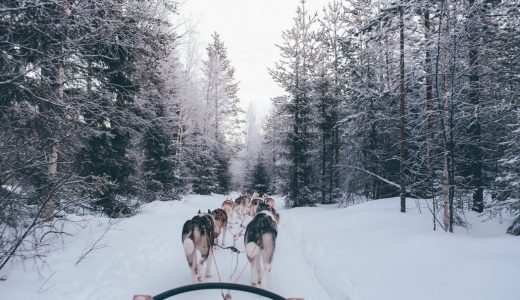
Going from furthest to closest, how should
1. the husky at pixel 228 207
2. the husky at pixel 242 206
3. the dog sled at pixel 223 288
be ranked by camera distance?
the husky at pixel 242 206, the husky at pixel 228 207, the dog sled at pixel 223 288

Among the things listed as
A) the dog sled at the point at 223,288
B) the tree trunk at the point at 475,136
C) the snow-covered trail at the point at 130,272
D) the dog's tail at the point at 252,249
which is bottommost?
the snow-covered trail at the point at 130,272

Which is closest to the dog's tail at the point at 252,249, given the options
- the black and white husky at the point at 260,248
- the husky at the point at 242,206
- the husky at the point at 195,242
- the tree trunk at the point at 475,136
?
the black and white husky at the point at 260,248

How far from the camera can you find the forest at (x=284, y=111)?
598cm

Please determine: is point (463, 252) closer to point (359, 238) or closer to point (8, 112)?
point (359, 238)

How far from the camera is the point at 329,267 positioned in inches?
279

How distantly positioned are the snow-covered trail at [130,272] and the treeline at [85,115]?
523mm

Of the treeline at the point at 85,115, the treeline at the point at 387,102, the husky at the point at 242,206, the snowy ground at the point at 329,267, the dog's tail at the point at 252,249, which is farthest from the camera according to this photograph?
the husky at the point at 242,206

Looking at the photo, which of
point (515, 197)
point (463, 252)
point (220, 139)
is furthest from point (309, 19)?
point (463, 252)

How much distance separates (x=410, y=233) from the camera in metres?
8.41

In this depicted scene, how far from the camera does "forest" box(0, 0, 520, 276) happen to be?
5977mm

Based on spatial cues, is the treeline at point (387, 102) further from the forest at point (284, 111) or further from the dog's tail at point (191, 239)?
the dog's tail at point (191, 239)

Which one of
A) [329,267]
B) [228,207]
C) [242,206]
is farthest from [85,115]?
[329,267]

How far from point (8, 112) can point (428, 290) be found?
26.1 feet

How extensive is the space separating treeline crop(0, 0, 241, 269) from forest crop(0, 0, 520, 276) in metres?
0.07
